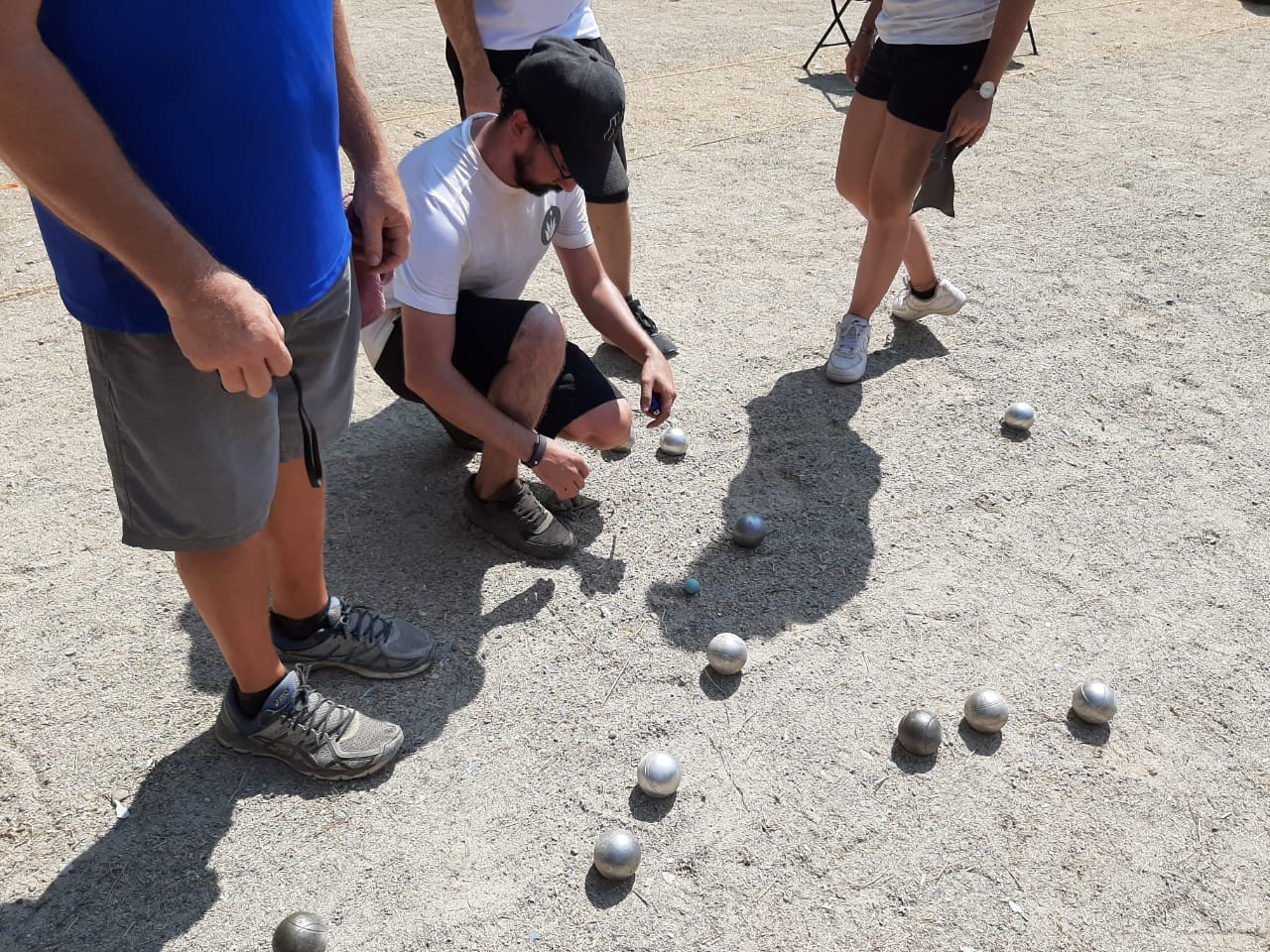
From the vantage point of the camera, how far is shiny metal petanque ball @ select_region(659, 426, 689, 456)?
3990 mm

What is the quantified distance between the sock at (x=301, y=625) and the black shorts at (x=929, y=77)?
276 centimetres

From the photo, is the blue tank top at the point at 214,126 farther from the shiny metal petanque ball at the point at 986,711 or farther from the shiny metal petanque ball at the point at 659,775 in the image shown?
the shiny metal petanque ball at the point at 986,711

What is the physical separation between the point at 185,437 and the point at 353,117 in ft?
2.83

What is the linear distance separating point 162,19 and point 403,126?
5.33 metres

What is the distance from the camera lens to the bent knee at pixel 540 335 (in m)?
3.23

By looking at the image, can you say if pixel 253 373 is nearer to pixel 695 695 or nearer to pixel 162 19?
pixel 162 19

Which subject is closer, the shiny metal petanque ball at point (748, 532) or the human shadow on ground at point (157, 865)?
the human shadow on ground at point (157, 865)

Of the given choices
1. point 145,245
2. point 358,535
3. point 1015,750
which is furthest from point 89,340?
point 1015,750

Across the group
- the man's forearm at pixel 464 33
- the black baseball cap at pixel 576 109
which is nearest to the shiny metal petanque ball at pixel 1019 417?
the black baseball cap at pixel 576 109

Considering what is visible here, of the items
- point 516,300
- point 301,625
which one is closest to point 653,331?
point 516,300

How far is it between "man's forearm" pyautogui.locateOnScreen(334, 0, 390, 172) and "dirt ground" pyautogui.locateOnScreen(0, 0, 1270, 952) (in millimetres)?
1377

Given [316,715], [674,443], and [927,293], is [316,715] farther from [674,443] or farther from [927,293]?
[927,293]

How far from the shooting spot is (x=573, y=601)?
3.32 m

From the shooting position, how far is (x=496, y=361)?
10.7 feet
